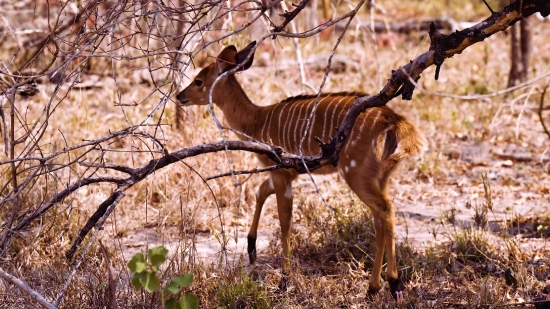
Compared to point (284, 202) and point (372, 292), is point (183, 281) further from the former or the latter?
point (284, 202)

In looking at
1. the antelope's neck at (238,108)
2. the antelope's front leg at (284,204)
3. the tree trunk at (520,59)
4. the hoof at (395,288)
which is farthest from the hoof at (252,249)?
the tree trunk at (520,59)

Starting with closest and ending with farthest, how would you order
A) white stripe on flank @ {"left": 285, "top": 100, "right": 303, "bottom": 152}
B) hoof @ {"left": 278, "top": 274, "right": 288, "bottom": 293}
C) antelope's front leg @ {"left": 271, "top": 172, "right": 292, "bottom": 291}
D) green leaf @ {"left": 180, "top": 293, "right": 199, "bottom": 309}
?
1. green leaf @ {"left": 180, "top": 293, "right": 199, "bottom": 309}
2. hoof @ {"left": 278, "top": 274, "right": 288, "bottom": 293}
3. antelope's front leg @ {"left": 271, "top": 172, "right": 292, "bottom": 291}
4. white stripe on flank @ {"left": 285, "top": 100, "right": 303, "bottom": 152}

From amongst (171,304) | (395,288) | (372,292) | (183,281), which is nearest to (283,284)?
(372,292)

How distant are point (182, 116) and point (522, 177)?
286 cm

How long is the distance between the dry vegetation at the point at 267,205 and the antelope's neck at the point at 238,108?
380 mm

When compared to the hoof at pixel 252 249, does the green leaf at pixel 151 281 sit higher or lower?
lower

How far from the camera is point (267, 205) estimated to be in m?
5.70

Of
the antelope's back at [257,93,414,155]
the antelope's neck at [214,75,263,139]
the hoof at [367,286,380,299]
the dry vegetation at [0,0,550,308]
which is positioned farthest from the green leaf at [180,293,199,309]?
the antelope's neck at [214,75,263,139]

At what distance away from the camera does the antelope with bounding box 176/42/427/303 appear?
405 cm

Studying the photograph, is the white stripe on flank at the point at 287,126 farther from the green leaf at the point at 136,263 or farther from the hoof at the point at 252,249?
the green leaf at the point at 136,263

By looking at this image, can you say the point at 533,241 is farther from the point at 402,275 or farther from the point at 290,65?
the point at 290,65

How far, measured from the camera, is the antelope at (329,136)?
405 centimetres

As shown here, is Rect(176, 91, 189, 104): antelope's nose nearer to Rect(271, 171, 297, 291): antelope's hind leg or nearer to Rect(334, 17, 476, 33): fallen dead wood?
Rect(271, 171, 297, 291): antelope's hind leg

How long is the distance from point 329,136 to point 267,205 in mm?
1438
